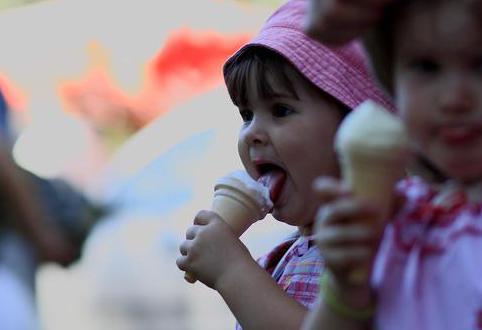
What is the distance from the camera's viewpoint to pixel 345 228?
94 centimetres

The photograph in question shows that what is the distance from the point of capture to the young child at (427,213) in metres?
0.95

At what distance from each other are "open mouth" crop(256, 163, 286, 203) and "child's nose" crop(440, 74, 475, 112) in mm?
805

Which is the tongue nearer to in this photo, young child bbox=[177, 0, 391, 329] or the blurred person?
young child bbox=[177, 0, 391, 329]

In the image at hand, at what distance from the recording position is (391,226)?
1.01 metres

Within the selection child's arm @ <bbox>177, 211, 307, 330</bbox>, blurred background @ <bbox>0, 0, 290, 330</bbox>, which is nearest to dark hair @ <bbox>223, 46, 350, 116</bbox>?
child's arm @ <bbox>177, 211, 307, 330</bbox>

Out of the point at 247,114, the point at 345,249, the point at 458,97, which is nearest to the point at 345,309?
the point at 345,249

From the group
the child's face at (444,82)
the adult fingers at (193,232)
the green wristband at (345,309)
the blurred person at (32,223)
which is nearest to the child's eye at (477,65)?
the child's face at (444,82)

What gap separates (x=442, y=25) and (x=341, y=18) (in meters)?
0.10

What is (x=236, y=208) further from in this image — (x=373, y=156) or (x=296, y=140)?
(x=373, y=156)

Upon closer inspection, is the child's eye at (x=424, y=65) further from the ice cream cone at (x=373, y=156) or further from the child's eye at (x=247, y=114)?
the child's eye at (x=247, y=114)

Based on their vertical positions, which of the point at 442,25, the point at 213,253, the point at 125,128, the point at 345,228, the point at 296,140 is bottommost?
the point at 125,128

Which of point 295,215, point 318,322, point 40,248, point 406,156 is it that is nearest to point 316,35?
point 406,156

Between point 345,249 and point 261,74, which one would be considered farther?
point 261,74

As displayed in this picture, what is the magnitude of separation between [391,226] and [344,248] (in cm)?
9
